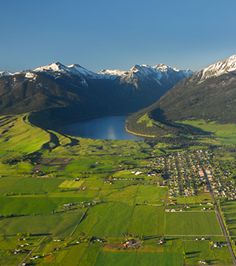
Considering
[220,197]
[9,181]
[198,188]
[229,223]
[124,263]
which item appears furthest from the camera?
[9,181]

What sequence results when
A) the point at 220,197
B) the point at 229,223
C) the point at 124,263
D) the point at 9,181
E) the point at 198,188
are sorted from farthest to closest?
the point at 9,181 < the point at 198,188 < the point at 220,197 < the point at 229,223 < the point at 124,263

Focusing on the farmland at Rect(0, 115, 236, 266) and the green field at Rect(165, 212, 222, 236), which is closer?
the farmland at Rect(0, 115, 236, 266)

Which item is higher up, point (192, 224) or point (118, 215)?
point (118, 215)

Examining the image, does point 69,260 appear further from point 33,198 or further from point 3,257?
point 33,198

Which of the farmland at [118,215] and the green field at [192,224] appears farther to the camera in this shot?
the green field at [192,224]

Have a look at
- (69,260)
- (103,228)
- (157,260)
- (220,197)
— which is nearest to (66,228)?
(103,228)

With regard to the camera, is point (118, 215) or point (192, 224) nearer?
point (192, 224)

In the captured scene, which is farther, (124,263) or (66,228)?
(66,228)
